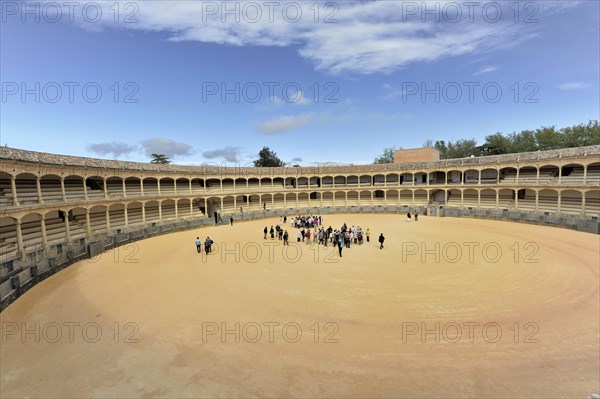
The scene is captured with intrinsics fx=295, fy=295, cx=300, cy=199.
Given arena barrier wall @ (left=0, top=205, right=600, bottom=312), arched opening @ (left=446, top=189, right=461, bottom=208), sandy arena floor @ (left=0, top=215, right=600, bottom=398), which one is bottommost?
sandy arena floor @ (left=0, top=215, right=600, bottom=398)

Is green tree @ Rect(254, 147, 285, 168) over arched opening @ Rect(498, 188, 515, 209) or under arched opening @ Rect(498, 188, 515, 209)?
over

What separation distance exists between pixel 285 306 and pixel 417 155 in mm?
45680

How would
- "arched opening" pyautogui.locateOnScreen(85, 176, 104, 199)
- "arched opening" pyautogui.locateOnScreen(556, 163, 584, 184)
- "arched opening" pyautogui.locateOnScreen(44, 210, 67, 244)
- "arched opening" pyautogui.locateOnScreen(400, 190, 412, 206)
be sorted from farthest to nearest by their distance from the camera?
1. "arched opening" pyautogui.locateOnScreen(400, 190, 412, 206)
2. "arched opening" pyautogui.locateOnScreen(556, 163, 584, 184)
3. "arched opening" pyautogui.locateOnScreen(85, 176, 104, 199)
4. "arched opening" pyautogui.locateOnScreen(44, 210, 67, 244)

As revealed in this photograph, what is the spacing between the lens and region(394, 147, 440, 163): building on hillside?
49.8 meters

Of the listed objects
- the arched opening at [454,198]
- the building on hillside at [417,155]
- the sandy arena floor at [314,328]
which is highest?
the building on hillside at [417,155]

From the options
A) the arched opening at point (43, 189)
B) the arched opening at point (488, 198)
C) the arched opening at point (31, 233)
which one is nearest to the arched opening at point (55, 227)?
the arched opening at point (31, 233)

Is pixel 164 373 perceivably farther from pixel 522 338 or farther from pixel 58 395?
pixel 522 338

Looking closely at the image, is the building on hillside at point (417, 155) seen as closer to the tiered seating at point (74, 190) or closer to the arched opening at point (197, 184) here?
the arched opening at point (197, 184)

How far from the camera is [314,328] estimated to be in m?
9.55

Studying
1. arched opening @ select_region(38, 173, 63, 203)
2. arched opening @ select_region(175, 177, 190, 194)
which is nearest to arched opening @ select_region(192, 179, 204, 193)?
arched opening @ select_region(175, 177, 190, 194)

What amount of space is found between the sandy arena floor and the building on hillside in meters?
34.2

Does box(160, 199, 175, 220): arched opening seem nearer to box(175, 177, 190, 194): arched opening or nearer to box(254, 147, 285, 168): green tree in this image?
box(175, 177, 190, 194): arched opening

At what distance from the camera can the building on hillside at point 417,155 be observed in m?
49.8

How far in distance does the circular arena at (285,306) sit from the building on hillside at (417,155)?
22.6m
